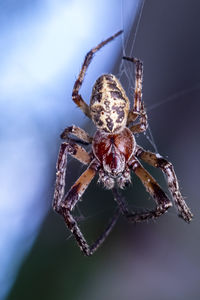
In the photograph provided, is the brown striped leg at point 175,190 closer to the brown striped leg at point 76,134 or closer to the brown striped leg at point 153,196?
the brown striped leg at point 153,196

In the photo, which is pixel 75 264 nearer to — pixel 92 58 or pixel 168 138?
pixel 168 138

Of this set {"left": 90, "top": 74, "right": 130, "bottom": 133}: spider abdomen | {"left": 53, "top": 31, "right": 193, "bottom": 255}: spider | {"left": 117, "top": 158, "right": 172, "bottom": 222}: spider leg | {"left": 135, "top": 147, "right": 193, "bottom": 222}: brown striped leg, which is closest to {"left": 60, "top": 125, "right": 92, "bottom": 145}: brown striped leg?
{"left": 53, "top": 31, "right": 193, "bottom": 255}: spider

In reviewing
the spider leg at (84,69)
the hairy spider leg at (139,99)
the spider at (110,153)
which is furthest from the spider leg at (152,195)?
the spider leg at (84,69)

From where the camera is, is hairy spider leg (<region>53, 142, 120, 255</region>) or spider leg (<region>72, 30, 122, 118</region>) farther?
spider leg (<region>72, 30, 122, 118</region>)

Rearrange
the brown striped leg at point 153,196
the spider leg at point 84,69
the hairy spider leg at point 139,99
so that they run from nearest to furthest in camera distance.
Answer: the brown striped leg at point 153,196
the hairy spider leg at point 139,99
the spider leg at point 84,69

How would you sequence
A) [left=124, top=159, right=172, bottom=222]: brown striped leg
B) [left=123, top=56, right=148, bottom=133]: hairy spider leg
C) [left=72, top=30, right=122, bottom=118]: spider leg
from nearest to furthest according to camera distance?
[left=124, top=159, right=172, bottom=222]: brown striped leg → [left=123, top=56, right=148, bottom=133]: hairy spider leg → [left=72, top=30, right=122, bottom=118]: spider leg

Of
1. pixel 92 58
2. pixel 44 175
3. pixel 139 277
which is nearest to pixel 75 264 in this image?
pixel 139 277

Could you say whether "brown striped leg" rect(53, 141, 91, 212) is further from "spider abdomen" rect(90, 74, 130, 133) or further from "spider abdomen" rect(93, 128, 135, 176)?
"spider abdomen" rect(90, 74, 130, 133)

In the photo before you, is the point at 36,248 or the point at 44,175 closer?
the point at 36,248
